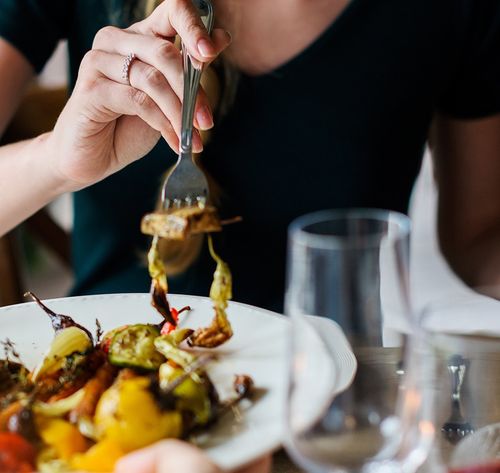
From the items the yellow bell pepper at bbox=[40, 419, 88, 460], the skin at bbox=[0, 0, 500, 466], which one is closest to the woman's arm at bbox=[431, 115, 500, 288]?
the skin at bbox=[0, 0, 500, 466]

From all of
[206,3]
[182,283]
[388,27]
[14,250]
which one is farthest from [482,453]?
[14,250]

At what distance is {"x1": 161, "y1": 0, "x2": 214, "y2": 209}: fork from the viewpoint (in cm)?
78

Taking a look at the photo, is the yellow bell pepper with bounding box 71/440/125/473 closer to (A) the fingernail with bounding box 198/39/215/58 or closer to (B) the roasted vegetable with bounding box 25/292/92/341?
(B) the roasted vegetable with bounding box 25/292/92/341

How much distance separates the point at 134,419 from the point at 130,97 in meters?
0.38

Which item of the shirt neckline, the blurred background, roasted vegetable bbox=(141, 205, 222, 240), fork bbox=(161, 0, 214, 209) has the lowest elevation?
the blurred background

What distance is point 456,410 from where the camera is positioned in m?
0.72

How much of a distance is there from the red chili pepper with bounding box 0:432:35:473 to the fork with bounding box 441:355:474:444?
11.7 inches

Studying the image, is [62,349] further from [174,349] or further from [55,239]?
[55,239]

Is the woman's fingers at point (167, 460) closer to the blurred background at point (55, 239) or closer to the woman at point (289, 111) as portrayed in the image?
the woman at point (289, 111)

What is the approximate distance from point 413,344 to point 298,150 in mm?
722

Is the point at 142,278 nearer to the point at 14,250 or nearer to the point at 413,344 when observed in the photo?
the point at 14,250

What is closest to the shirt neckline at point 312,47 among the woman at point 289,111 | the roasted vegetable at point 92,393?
the woman at point 289,111

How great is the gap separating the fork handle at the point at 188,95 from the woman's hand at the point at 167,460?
31 cm

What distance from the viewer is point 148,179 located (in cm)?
120
